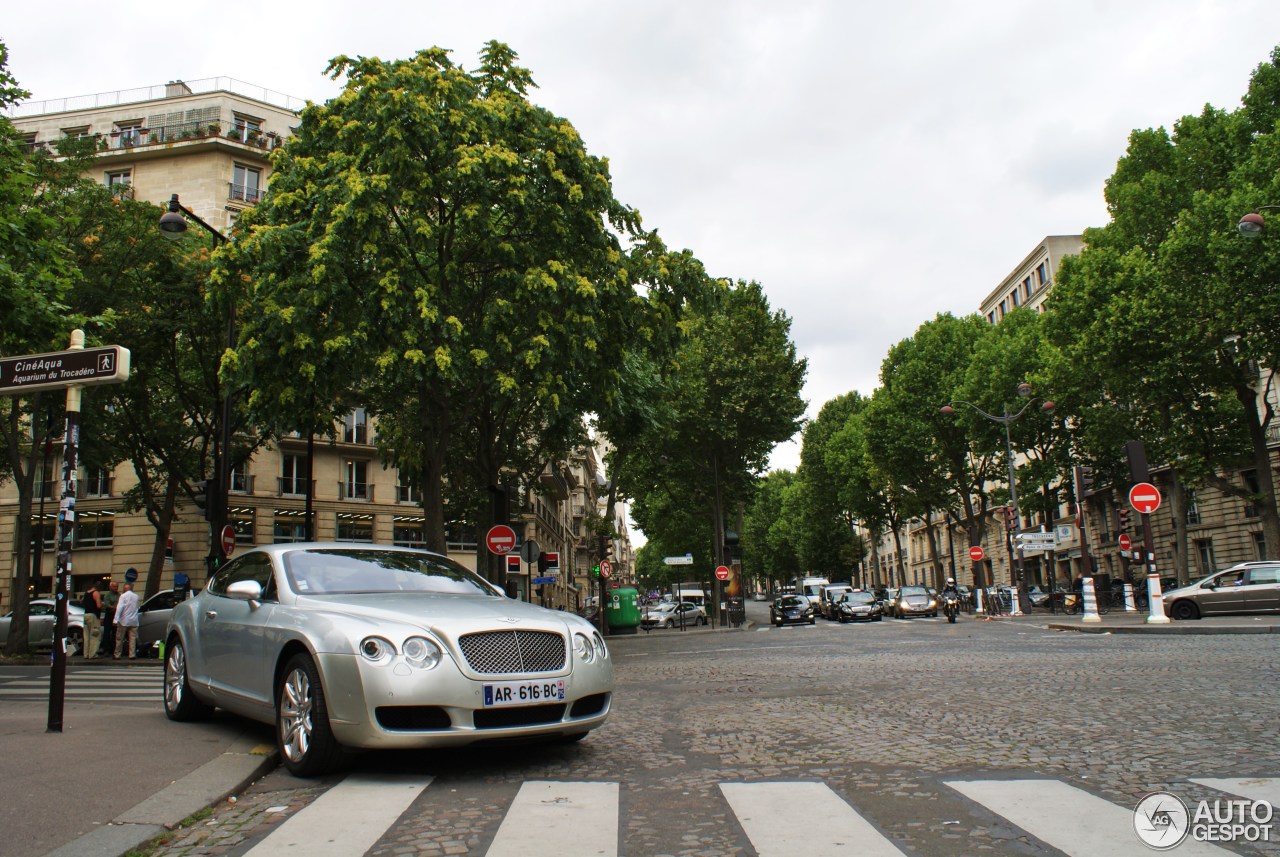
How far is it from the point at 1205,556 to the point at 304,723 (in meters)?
48.3

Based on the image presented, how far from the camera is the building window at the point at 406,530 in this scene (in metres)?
46.9

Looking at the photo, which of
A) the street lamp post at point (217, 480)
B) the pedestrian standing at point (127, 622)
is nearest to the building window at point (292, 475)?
the pedestrian standing at point (127, 622)

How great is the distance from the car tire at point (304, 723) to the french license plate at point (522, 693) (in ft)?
2.93

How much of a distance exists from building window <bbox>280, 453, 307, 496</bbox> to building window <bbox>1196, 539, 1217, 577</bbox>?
41198 millimetres

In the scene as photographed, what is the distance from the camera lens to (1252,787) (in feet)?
15.2

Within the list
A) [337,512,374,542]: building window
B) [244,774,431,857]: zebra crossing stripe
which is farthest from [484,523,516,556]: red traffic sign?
[337,512,374,542]: building window

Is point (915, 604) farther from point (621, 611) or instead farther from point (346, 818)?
Answer: point (346, 818)

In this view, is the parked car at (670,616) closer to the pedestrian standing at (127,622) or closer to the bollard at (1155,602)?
the bollard at (1155,602)

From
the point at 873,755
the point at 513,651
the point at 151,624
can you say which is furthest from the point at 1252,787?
the point at 151,624

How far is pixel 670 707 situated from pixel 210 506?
38.4 ft

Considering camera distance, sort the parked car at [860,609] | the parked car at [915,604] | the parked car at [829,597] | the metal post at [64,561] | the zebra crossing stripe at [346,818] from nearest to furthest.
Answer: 1. the zebra crossing stripe at [346,818]
2. the metal post at [64,561]
3. the parked car at [860,609]
4. the parked car at [915,604]
5. the parked car at [829,597]

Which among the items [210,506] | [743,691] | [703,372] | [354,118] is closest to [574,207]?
[354,118]

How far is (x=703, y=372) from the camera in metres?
42.5

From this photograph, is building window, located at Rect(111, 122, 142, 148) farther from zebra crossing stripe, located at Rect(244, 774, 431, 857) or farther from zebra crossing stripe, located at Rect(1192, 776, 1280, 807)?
zebra crossing stripe, located at Rect(1192, 776, 1280, 807)
